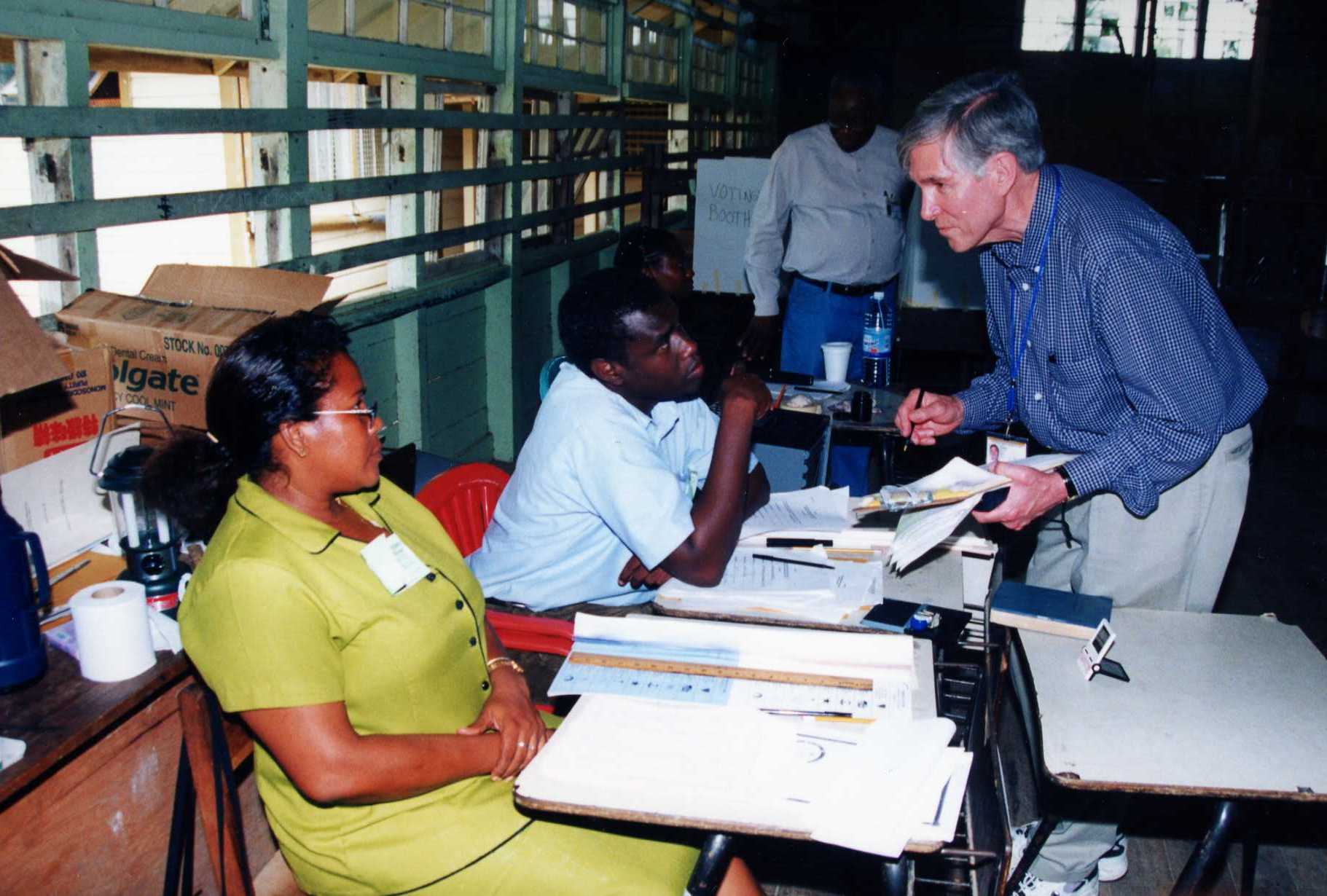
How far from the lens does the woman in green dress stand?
5.11 feet

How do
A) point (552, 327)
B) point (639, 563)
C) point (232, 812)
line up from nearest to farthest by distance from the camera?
point (232, 812) < point (639, 563) < point (552, 327)

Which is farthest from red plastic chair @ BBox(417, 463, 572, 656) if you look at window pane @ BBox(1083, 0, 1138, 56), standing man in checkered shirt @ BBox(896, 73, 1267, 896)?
window pane @ BBox(1083, 0, 1138, 56)

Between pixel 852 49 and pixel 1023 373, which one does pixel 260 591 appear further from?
pixel 852 49

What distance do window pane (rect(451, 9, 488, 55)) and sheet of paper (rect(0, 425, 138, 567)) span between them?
3307 millimetres

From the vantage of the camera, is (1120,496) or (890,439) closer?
(1120,496)

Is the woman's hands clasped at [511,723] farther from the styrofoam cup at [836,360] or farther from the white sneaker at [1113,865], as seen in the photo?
the styrofoam cup at [836,360]

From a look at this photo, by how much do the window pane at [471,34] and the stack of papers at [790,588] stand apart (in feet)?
11.5

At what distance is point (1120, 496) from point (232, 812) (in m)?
2.03

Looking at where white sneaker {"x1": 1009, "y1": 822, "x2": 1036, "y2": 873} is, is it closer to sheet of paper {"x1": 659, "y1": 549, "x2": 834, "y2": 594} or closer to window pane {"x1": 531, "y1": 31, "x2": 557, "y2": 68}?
sheet of paper {"x1": 659, "y1": 549, "x2": 834, "y2": 594}

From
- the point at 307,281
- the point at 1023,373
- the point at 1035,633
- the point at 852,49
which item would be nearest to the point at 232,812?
the point at 307,281

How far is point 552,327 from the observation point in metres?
6.56

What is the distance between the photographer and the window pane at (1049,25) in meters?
13.7

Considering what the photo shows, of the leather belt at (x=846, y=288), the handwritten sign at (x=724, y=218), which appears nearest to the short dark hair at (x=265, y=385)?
the leather belt at (x=846, y=288)

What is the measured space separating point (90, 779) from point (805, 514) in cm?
167
